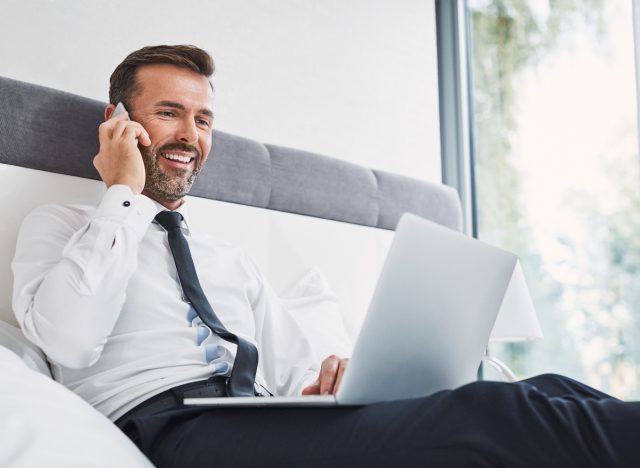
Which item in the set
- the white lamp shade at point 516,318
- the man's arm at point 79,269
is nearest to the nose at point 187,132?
the man's arm at point 79,269

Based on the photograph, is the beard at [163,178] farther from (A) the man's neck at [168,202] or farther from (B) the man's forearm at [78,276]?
(B) the man's forearm at [78,276]

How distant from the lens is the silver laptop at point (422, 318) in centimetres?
95

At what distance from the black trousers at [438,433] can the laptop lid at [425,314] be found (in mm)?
62

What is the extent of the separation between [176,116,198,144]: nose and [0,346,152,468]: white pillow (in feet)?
2.63

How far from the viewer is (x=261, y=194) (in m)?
2.12

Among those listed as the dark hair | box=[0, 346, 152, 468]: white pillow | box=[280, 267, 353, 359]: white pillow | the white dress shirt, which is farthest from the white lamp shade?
box=[0, 346, 152, 468]: white pillow

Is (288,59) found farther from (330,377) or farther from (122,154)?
(330,377)

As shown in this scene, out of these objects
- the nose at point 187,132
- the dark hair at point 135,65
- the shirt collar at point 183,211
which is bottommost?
the shirt collar at point 183,211

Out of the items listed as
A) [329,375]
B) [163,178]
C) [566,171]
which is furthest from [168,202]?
[566,171]

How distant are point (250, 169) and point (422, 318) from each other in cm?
116

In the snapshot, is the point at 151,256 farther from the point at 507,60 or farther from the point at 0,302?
the point at 507,60

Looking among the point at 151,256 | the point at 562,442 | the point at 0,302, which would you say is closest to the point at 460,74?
the point at 151,256

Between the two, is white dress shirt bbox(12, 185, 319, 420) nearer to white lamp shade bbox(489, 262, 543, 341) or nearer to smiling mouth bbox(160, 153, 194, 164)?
smiling mouth bbox(160, 153, 194, 164)

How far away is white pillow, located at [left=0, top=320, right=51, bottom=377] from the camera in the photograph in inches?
53.2
